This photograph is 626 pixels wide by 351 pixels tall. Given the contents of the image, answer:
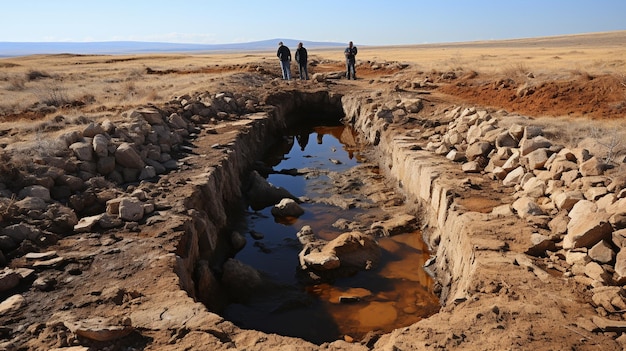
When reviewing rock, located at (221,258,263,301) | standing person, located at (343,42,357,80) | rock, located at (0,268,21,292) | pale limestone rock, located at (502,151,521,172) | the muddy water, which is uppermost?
standing person, located at (343,42,357,80)

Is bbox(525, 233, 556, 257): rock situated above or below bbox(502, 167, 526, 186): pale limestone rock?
below

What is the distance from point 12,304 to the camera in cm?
402

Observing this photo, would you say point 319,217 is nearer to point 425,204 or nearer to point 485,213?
point 425,204

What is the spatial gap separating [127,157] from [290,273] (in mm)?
3415

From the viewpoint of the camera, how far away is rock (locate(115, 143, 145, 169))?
23.8 ft

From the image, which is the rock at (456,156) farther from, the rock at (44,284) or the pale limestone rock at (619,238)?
the rock at (44,284)

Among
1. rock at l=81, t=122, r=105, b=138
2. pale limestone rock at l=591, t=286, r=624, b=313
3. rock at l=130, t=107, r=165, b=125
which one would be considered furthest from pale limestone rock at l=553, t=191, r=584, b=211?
rock at l=130, t=107, r=165, b=125

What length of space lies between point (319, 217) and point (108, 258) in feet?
14.3

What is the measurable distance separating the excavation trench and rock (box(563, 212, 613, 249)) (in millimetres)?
1265

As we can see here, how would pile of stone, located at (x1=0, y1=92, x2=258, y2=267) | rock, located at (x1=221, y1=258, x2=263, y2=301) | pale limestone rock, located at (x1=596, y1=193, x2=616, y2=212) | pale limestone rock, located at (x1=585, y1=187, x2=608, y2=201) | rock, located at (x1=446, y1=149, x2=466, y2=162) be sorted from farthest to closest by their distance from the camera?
rock, located at (x1=446, y1=149, x2=466, y2=162) → rock, located at (x1=221, y1=258, x2=263, y2=301) → pile of stone, located at (x1=0, y1=92, x2=258, y2=267) → pale limestone rock, located at (x1=585, y1=187, x2=608, y2=201) → pale limestone rock, located at (x1=596, y1=193, x2=616, y2=212)

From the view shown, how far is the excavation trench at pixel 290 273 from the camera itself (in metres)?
5.41

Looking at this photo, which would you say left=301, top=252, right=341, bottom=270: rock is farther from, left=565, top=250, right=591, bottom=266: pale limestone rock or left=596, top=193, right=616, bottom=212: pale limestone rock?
left=596, top=193, right=616, bottom=212: pale limestone rock

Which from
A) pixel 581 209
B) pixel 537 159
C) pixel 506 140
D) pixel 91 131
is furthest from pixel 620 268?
pixel 91 131

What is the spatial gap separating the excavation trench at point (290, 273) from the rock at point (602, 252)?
4.73 feet
